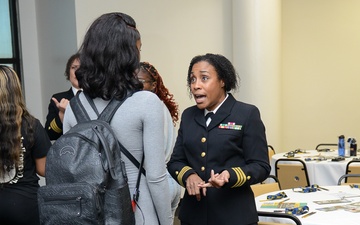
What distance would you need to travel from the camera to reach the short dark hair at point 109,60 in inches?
69.6

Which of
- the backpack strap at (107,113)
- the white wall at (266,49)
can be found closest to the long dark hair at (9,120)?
the backpack strap at (107,113)

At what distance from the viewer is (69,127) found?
188cm

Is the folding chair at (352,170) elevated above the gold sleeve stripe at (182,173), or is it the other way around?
the gold sleeve stripe at (182,173)

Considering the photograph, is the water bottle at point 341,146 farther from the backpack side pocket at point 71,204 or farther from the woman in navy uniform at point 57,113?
the backpack side pocket at point 71,204

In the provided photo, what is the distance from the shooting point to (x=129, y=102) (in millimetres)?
1744

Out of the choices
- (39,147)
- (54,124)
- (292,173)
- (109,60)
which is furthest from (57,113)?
(292,173)

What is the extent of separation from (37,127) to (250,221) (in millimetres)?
1265

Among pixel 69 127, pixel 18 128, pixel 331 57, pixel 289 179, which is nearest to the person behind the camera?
pixel 69 127

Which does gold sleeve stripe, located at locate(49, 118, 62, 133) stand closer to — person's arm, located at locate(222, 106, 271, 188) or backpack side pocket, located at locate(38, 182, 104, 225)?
person's arm, located at locate(222, 106, 271, 188)

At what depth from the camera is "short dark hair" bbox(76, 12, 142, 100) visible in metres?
1.77

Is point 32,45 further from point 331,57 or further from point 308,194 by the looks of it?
point 331,57

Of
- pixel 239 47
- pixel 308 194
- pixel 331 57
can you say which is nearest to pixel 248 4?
pixel 239 47

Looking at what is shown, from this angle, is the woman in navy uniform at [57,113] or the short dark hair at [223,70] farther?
the woman in navy uniform at [57,113]

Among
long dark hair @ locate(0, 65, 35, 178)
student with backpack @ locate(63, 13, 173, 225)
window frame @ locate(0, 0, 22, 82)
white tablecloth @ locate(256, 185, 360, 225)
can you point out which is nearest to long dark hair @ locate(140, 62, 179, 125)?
white tablecloth @ locate(256, 185, 360, 225)
